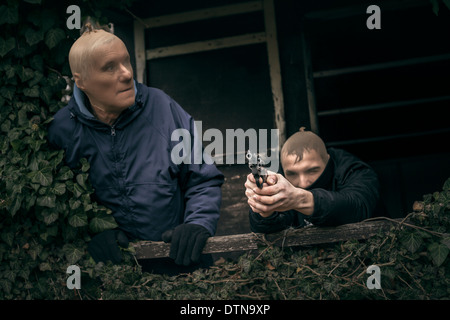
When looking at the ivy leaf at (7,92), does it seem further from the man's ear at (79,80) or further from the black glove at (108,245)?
the black glove at (108,245)

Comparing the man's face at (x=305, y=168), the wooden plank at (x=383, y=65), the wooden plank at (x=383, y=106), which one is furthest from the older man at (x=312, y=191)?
the wooden plank at (x=383, y=106)

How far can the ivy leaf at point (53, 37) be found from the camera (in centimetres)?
305

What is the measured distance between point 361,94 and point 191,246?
3.62 meters

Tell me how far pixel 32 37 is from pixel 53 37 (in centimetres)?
12

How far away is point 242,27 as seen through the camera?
459cm

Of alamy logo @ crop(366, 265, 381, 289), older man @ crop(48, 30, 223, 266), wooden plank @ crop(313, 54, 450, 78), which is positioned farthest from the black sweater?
wooden plank @ crop(313, 54, 450, 78)

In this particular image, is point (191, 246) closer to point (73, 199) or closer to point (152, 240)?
point (152, 240)

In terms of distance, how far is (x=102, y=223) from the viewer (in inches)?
115

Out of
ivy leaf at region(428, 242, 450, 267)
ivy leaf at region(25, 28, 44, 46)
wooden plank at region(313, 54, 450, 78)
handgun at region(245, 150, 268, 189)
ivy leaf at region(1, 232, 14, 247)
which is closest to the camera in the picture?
handgun at region(245, 150, 268, 189)

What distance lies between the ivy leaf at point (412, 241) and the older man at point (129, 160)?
1.01m

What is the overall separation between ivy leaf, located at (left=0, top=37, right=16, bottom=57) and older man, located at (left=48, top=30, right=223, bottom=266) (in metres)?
0.44

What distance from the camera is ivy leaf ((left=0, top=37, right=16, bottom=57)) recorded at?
3.00 metres

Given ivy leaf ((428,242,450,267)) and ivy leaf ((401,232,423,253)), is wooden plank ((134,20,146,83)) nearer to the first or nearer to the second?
ivy leaf ((401,232,423,253))
